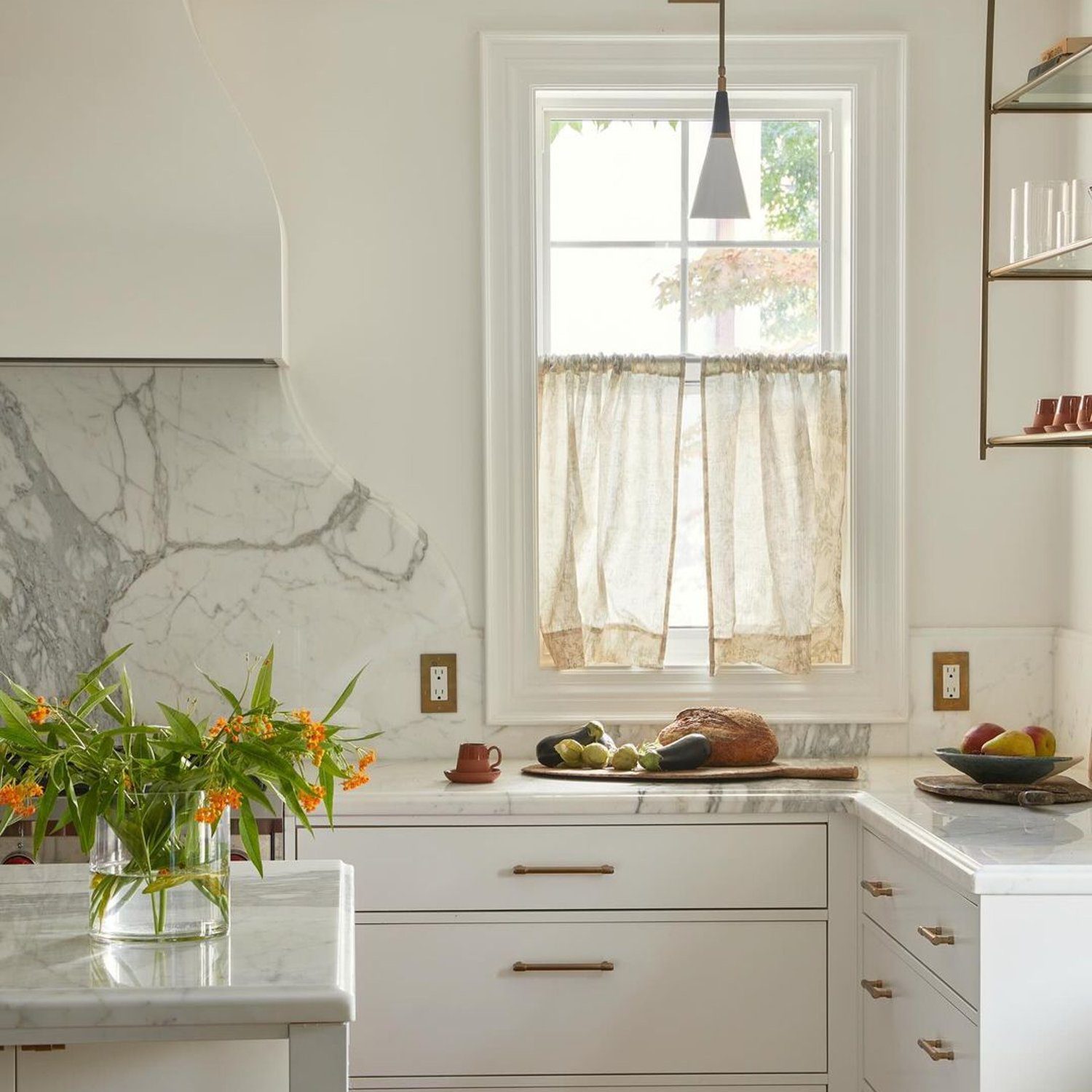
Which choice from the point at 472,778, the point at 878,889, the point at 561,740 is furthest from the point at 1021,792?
the point at 472,778

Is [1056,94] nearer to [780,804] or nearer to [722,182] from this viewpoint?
[722,182]

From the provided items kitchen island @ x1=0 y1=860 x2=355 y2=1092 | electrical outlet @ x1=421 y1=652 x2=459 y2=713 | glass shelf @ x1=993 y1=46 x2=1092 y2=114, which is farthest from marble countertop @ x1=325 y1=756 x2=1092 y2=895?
glass shelf @ x1=993 y1=46 x2=1092 y2=114

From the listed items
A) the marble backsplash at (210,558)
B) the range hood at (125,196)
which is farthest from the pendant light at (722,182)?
the marble backsplash at (210,558)

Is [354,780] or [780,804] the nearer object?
[354,780]

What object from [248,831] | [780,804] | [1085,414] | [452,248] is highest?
[452,248]

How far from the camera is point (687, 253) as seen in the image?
3.21 meters

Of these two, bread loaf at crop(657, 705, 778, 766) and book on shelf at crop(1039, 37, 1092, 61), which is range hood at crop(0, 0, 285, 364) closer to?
bread loaf at crop(657, 705, 778, 766)

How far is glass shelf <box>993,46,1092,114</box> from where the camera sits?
2512 millimetres

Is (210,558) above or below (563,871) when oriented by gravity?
above

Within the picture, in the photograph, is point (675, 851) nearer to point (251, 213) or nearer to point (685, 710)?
point (685, 710)

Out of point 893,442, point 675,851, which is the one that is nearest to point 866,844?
point 675,851

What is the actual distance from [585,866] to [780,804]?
394mm

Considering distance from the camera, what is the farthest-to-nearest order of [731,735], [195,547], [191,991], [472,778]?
[195,547] < [731,735] < [472,778] < [191,991]

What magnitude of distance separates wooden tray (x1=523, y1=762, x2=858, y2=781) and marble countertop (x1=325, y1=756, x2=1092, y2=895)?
0.8 inches
